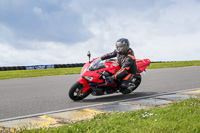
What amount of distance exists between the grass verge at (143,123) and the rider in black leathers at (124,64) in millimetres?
2180

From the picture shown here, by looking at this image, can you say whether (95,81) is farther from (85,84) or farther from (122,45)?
(122,45)

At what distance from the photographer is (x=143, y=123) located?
170 inches

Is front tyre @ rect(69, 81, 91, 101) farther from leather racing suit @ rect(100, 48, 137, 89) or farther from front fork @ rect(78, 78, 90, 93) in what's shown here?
leather racing suit @ rect(100, 48, 137, 89)

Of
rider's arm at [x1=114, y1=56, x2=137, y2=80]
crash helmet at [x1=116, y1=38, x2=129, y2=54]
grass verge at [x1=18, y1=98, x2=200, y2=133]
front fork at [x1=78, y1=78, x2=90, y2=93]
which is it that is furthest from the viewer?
crash helmet at [x1=116, y1=38, x2=129, y2=54]

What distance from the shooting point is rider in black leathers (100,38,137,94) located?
729 centimetres

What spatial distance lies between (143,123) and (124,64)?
126 inches

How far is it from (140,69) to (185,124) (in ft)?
13.4

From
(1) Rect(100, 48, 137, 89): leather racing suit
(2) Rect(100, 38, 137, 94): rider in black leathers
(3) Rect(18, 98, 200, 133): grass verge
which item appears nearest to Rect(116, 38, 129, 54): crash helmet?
(2) Rect(100, 38, 137, 94): rider in black leathers

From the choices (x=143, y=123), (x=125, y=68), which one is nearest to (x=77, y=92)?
(x=125, y=68)

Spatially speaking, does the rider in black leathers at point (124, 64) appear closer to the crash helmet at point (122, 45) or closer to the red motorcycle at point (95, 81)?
the crash helmet at point (122, 45)

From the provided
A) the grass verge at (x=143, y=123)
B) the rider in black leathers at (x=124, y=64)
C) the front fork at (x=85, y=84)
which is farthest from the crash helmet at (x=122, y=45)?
the grass verge at (x=143, y=123)

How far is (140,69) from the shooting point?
8258 millimetres

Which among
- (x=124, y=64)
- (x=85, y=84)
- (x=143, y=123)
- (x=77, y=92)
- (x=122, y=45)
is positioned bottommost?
(x=143, y=123)

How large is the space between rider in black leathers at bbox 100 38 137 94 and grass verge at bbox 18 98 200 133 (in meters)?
2.18
